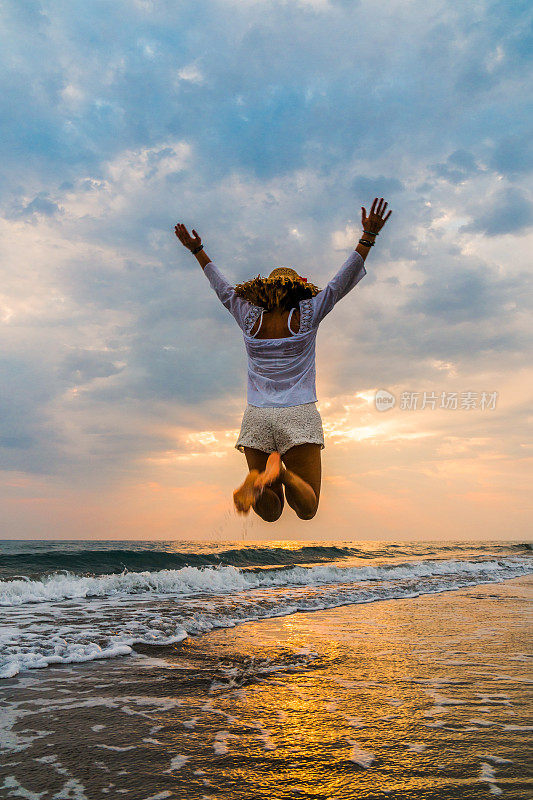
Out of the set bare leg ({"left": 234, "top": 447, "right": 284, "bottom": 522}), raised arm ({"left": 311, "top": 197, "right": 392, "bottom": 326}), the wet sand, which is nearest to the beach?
the wet sand

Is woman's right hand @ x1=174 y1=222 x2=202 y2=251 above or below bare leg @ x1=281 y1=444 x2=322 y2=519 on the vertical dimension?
above

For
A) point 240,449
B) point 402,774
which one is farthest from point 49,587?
point 402,774

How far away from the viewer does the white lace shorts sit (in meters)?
4.18

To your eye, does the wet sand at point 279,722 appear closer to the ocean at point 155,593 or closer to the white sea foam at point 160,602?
the white sea foam at point 160,602

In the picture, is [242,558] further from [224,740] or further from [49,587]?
[224,740]

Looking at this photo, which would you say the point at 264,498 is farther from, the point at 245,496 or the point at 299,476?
the point at 299,476

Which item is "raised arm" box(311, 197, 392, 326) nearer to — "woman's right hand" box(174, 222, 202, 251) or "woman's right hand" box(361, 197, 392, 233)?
"woman's right hand" box(361, 197, 392, 233)

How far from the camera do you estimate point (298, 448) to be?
13.9ft

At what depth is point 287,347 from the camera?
165 inches

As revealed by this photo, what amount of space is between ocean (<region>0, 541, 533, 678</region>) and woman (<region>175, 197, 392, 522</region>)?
297 cm

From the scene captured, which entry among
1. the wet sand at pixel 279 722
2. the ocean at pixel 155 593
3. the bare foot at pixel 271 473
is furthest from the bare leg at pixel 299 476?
the ocean at pixel 155 593

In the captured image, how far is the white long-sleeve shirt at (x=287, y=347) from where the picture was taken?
4.06 m

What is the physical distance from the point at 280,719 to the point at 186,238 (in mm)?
3607

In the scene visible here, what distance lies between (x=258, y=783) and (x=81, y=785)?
888 mm
